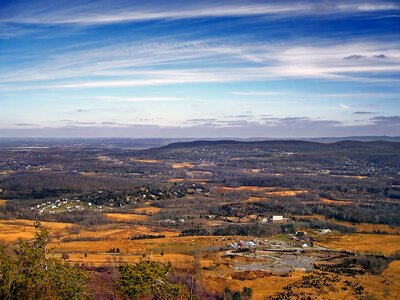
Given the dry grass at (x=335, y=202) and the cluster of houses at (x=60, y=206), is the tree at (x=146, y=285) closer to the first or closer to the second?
the cluster of houses at (x=60, y=206)

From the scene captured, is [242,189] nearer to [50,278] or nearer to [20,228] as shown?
[20,228]

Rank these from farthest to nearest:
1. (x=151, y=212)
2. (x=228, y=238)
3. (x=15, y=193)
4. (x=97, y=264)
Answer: (x=15, y=193)
(x=151, y=212)
(x=228, y=238)
(x=97, y=264)

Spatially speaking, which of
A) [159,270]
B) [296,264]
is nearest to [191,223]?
[296,264]

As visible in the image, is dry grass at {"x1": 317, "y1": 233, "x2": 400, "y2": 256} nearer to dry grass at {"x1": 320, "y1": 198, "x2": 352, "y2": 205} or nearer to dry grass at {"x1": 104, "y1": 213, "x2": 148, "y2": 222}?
dry grass at {"x1": 320, "y1": 198, "x2": 352, "y2": 205}

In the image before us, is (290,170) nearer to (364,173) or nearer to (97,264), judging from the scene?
(364,173)

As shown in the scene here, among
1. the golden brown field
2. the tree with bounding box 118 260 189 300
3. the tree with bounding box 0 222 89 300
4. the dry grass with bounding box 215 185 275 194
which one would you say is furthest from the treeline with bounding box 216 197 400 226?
the tree with bounding box 0 222 89 300

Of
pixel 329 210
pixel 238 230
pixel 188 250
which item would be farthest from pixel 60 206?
pixel 329 210
